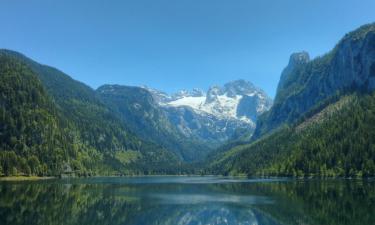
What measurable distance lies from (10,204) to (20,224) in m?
26.5

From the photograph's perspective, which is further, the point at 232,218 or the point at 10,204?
the point at 10,204

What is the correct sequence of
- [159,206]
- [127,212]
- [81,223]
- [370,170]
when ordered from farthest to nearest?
1. [370,170]
2. [159,206]
3. [127,212]
4. [81,223]

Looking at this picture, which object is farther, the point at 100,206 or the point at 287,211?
the point at 100,206

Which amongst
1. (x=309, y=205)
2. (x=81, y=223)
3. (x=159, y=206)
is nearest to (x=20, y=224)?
(x=81, y=223)

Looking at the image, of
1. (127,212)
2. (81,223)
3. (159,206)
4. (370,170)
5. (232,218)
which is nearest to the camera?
(81,223)

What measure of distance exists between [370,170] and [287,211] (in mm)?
137821

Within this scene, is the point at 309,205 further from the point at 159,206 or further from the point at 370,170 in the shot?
the point at 370,170

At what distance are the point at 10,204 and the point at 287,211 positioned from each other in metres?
51.9

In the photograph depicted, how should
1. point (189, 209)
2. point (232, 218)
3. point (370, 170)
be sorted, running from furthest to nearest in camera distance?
point (370, 170), point (189, 209), point (232, 218)

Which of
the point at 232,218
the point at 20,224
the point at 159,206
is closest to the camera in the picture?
the point at 20,224

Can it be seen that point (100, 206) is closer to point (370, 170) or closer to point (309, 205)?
point (309, 205)

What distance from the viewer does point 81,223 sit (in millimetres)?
62875

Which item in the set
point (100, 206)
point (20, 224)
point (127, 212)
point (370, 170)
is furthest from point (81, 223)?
point (370, 170)

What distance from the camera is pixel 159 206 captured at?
87.9 meters
